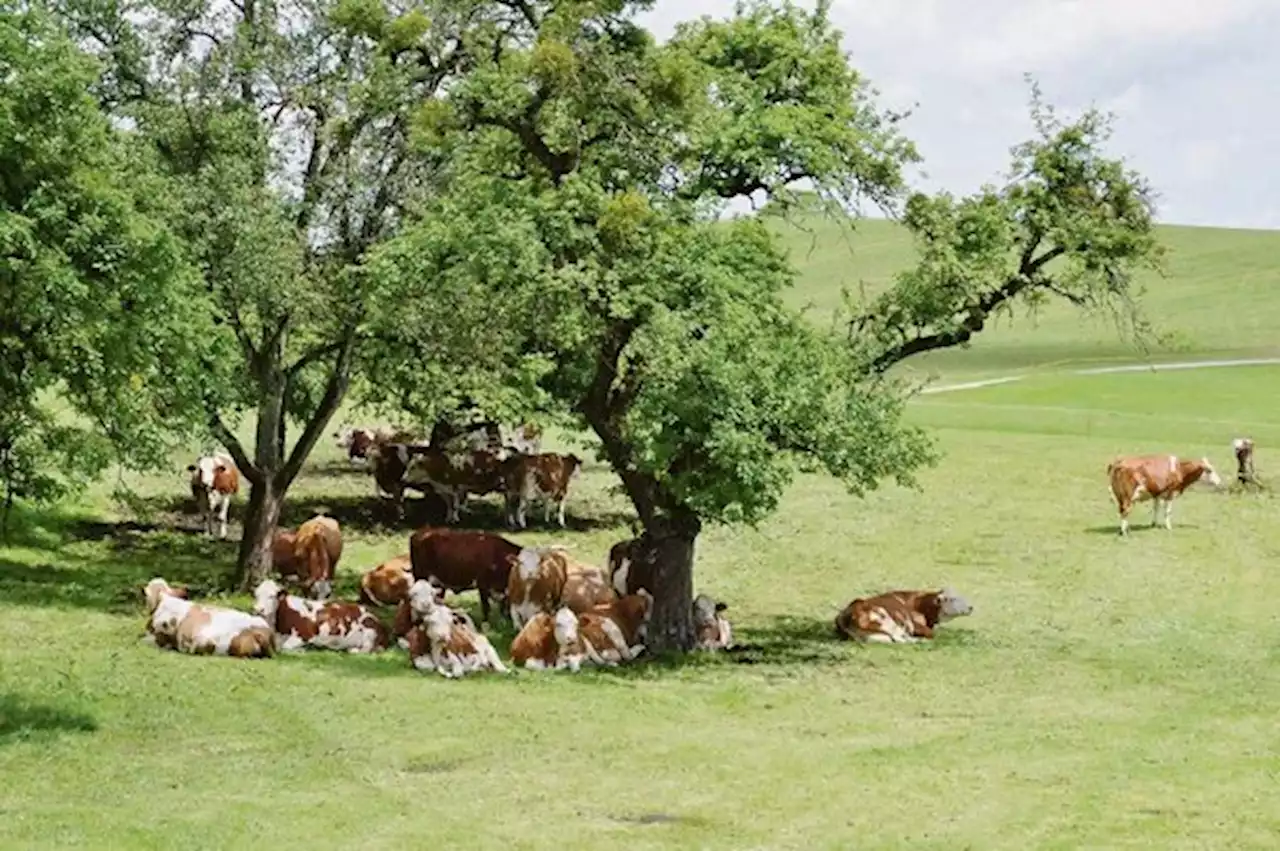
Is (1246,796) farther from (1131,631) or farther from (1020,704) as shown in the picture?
(1131,631)

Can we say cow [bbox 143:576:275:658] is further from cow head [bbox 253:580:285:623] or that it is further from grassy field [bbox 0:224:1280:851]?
grassy field [bbox 0:224:1280:851]

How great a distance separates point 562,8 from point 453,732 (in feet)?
28.7

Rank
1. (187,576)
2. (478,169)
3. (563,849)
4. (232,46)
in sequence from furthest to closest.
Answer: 1. (187,576)
2. (232,46)
3. (478,169)
4. (563,849)

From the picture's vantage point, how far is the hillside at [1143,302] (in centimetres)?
7994

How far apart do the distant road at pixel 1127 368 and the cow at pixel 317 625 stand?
43093 millimetres

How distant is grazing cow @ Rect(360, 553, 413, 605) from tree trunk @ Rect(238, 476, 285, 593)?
1.73 m

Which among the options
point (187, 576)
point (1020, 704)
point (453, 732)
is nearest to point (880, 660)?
point (1020, 704)

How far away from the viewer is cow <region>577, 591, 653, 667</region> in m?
19.7

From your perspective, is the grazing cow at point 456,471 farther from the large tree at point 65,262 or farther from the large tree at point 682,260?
the large tree at point 65,262

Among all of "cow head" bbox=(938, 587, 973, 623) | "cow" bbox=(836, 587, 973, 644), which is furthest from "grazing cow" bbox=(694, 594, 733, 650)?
"cow head" bbox=(938, 587, 973, 623)

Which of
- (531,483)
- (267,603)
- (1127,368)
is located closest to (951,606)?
(267,603)

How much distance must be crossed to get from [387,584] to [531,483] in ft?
25.3

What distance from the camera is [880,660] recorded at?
20.0 m

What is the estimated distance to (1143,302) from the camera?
321 feet
